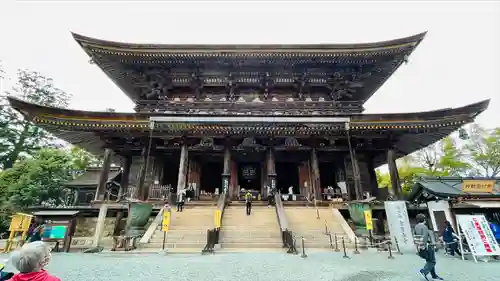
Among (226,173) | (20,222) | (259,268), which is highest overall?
(226,173)

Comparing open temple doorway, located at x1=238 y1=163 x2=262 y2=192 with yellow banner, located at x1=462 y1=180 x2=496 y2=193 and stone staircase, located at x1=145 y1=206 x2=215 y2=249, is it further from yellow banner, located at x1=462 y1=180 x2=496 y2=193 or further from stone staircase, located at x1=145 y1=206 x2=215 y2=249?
yellow banner, located at x1=462 y1=180 x2=496 y2=193

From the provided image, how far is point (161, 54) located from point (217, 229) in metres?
11.7

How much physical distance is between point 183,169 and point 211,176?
5.09 m

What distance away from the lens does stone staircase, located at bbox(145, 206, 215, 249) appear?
30.9 ft

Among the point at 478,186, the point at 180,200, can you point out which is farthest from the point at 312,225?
the point at 478,186

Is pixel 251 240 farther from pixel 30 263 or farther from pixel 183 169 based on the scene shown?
pixel 30 263

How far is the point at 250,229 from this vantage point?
10.4 m

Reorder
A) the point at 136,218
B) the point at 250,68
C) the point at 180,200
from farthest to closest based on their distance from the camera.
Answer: the point at 250,68, the point at 180,200, the point at 136,218

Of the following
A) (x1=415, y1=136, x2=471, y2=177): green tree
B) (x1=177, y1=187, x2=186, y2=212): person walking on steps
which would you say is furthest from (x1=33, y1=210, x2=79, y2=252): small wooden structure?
(x1=415, y1=136, x2=471, y2=177): green tree

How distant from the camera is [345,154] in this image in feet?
52.2

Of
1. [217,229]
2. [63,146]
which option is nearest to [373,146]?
[217,229]

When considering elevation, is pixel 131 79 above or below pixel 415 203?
above

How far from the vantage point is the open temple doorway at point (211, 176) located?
61.2ft

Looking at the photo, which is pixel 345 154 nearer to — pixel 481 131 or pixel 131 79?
pixel 131 79
